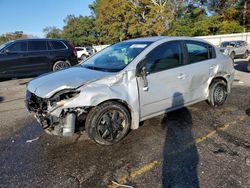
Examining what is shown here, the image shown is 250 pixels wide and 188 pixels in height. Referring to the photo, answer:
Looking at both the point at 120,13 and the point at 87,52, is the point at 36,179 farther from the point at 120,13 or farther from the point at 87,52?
the point at 120,13

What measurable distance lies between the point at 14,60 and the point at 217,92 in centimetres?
824

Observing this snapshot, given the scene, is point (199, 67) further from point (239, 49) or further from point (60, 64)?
point (239, 49)

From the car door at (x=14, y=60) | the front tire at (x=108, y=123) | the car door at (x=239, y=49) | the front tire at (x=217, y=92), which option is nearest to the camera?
the front tire at (x=108, y=123)

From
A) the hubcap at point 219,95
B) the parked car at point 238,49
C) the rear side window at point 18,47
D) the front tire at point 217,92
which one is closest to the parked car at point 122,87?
the front tire at point 217,92

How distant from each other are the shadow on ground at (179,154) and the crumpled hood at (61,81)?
4.83 feet

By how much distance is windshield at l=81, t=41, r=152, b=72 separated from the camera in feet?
14.6

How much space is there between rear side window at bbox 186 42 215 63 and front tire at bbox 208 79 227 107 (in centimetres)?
60

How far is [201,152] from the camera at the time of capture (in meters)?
3.79

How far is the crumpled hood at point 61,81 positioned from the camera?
3.82 metres

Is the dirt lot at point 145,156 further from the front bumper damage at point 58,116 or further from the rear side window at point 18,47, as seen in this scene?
the rear side window at point 18,47

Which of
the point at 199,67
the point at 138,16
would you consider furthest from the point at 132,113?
the point at 138,16

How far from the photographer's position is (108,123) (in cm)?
405

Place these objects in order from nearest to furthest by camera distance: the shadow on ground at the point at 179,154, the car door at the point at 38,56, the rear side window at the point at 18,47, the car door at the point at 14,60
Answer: the shadow on ground at the point at 179,154, the car door at the point at 14,60, the rear side window at the point at 18,47, the car door at the point at 38,56

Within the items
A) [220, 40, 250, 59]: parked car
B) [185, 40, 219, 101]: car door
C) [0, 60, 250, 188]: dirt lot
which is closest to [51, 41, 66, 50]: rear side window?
[0, 60, 250, 188]: dirt lot
